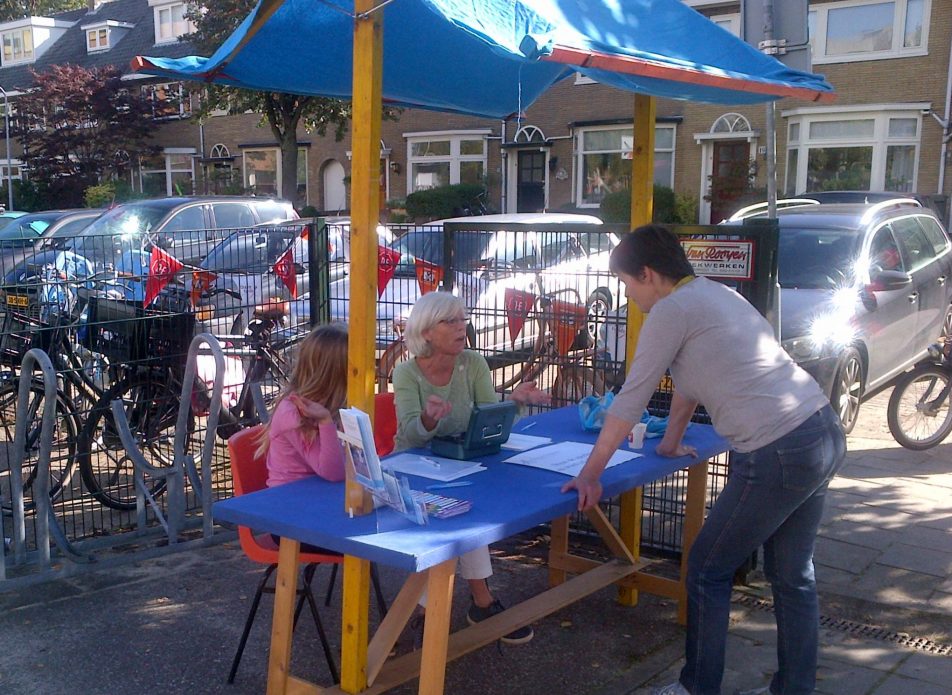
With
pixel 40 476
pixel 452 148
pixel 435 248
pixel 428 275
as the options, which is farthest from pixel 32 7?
pixel 40 476

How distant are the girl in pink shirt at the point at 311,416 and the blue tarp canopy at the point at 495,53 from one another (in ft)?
4.16

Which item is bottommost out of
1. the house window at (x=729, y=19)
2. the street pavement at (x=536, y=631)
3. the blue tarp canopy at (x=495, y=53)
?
the street pavement at (x=536, y=631)

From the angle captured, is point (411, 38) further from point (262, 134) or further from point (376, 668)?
point (262, 134)

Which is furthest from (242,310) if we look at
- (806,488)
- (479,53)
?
(806,488)

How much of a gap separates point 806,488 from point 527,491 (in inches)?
36.9

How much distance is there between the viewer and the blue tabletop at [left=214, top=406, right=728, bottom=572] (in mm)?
2795

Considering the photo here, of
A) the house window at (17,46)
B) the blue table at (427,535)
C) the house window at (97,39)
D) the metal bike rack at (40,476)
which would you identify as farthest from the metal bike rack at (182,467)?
the house window at (17,46)

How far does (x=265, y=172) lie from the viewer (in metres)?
33.9

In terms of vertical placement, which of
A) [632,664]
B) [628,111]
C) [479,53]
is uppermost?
[628,111]

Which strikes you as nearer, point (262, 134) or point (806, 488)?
point (806, 488)

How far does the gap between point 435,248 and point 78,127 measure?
31095 mm

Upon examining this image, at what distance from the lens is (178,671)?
388 cm

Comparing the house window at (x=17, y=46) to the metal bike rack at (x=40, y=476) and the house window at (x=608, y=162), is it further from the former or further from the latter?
the metal bike rack at (x=40, y=476)

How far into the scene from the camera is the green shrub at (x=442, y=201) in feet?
88.5
